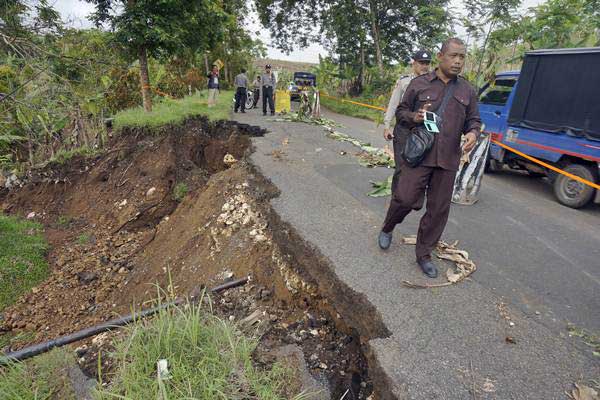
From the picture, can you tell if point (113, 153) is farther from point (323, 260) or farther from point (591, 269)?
point (591, 269)

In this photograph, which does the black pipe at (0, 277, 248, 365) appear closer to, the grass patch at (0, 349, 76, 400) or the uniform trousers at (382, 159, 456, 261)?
the grass patch at (0, 349, 76, 400)

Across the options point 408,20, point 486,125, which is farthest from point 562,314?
point 408,20

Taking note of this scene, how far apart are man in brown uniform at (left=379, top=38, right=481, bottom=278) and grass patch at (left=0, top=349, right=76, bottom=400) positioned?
9.44 ft

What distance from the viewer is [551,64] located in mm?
6586

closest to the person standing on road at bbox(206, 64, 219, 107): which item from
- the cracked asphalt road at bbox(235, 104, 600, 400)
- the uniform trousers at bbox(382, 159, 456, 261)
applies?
the cracked asphalt road at bbox(235, 104, 600, 400)

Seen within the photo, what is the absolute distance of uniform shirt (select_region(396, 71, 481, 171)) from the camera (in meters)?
3.08

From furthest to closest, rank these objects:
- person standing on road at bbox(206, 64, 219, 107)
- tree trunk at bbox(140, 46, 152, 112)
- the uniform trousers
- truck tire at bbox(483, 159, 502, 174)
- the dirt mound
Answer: person standing on road at bbox(206, 64, 219, 107)
tree trunk at bbox(140, 46, 152, 112)
truck tire at bbox(483, 159, 502, 174)
the uniform trousers
the dirt mound

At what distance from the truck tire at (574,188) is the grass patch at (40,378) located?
7230 millimetres

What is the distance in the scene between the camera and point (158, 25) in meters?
8.57

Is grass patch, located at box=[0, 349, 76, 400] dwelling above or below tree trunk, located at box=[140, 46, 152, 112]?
below

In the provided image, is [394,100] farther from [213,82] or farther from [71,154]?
[213,82]

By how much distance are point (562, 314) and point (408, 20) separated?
21631mm

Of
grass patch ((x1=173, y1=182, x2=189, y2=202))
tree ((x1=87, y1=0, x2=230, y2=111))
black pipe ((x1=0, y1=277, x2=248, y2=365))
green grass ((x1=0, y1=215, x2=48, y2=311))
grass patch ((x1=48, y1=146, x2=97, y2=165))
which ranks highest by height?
tree ((x1=87, y1=0, x2=230, y2=111))

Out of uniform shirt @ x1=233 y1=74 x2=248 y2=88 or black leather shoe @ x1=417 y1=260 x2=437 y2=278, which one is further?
uniform shirt @ x1=233 y1=74 x2=248 y2=88
